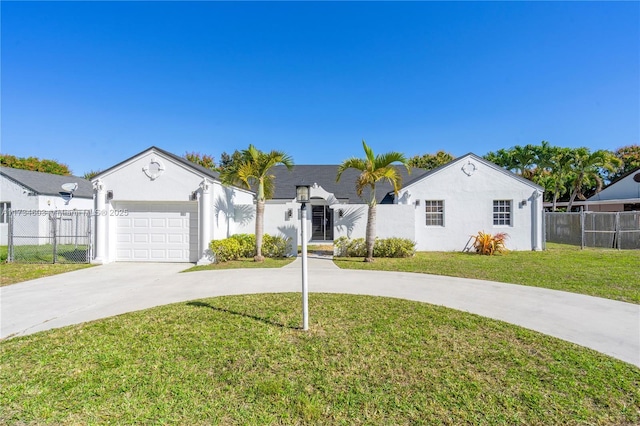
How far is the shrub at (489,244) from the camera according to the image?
13.4 metres

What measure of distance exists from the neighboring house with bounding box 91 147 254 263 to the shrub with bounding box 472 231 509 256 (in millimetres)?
11926

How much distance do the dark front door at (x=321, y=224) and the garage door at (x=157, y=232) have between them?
8530 millimetres

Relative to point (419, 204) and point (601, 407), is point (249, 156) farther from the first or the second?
point (601, 407)

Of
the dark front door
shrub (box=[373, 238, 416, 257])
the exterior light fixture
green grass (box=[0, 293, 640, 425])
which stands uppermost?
the exterior light fixture

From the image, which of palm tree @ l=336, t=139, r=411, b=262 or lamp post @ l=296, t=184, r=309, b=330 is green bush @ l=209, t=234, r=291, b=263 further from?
lamp post @ l=296, t=184, r=309, b=330

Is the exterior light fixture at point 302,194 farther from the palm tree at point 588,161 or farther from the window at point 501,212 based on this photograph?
the palm tree at point 588,161

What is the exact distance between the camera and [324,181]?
21109mm

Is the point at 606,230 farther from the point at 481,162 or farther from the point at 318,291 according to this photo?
the point at 318,291

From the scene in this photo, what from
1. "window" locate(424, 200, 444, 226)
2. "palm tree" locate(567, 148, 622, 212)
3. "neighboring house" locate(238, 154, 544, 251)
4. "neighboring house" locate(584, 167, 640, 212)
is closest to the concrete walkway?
"neighboring house" locate(238, 154, 544, 251)

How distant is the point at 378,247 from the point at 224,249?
6.33 m

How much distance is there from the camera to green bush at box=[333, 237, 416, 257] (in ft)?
41.0

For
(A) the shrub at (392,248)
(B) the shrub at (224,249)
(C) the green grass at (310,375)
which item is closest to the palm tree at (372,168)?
(A) the shrub at (392,248)

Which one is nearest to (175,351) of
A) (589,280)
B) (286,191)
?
(589,280)

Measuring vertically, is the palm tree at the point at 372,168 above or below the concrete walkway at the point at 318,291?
above
